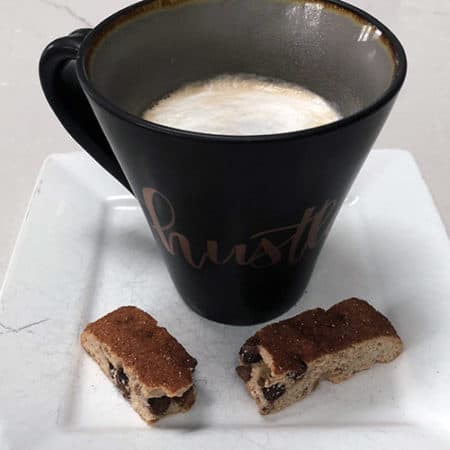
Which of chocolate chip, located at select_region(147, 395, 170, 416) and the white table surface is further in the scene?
the white table surface

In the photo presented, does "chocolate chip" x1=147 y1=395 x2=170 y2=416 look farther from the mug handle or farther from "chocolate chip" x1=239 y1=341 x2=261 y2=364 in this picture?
the mug handle

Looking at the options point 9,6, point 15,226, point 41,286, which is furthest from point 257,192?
point 9,6

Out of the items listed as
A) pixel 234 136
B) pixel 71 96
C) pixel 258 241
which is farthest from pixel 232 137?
pixel 71 96

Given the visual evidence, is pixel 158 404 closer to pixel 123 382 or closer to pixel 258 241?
pixel 123 382

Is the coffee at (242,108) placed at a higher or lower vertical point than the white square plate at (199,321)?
higher

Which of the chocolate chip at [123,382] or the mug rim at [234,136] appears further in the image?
the chocolate chip at [123,382]

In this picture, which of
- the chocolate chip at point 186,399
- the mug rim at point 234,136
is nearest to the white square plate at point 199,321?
the chocolate chip at point 186,399

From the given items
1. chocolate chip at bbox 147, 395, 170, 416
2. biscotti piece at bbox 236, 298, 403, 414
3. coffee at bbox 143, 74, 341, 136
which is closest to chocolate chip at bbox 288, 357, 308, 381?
biscotti piece at bbox 236, 298, 403, 414

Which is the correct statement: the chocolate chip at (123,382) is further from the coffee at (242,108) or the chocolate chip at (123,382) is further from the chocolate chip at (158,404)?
the coffee at (242,108)
